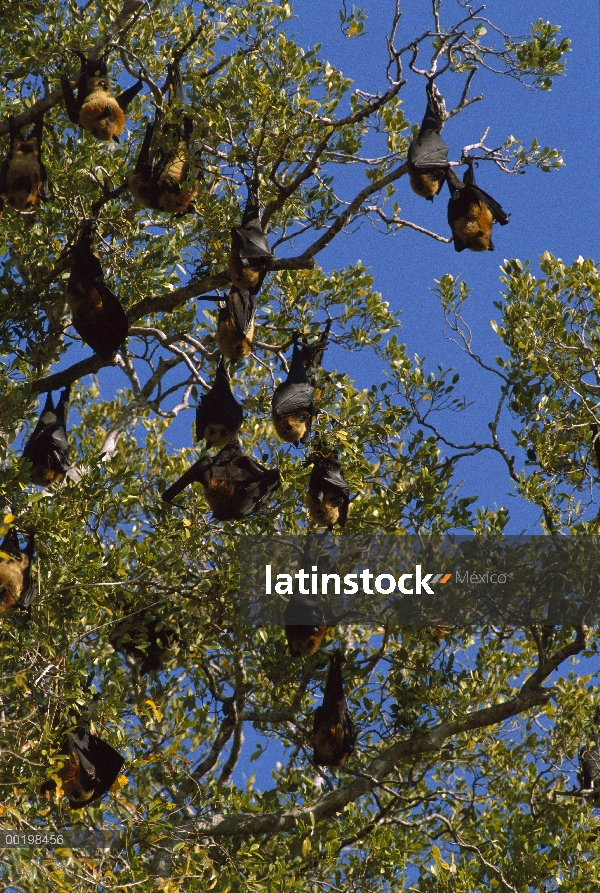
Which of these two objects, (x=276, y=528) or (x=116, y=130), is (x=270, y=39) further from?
(x=276, y=528)

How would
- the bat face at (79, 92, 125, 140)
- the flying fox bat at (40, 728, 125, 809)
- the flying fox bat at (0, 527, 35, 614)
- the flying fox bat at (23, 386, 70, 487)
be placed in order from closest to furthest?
the flying fox bat at (0, 527, 35, 614), the flying fox bat at (40, 728, 125, 809), the bat face at (79, 92, 125, 140), the flying fox bat at (23, 386, 70, 487)

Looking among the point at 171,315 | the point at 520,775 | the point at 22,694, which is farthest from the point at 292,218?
the point at 520,775

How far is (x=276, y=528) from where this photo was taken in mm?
9773

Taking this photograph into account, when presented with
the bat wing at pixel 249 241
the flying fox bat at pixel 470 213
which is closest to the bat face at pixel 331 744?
the bat wing at pixel 249 241

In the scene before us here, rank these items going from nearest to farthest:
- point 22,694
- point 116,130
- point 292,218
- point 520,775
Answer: point 22,694
point 116,130
point 292,218
point 520,775

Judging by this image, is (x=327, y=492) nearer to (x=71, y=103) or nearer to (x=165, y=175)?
(x=165, y=175)

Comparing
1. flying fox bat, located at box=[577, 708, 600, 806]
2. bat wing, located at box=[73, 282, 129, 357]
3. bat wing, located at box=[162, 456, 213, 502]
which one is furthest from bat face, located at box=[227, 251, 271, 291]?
flying fox bat, located at box=[577, 708, 600, 806]

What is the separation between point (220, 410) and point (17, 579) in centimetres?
233

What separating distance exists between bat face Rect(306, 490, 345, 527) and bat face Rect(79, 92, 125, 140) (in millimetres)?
3287

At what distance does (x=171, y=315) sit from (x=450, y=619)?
372 cm

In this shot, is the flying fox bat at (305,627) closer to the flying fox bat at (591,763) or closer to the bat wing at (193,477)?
the bat wing at (193,477)

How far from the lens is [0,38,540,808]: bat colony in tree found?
7.94 metres

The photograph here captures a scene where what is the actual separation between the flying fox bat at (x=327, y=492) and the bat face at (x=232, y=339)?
3.41 ft

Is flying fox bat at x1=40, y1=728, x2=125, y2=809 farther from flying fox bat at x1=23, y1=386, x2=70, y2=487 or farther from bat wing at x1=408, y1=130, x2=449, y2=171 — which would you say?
bat wing at x1=408, y1=130, x2=449, y2=171
